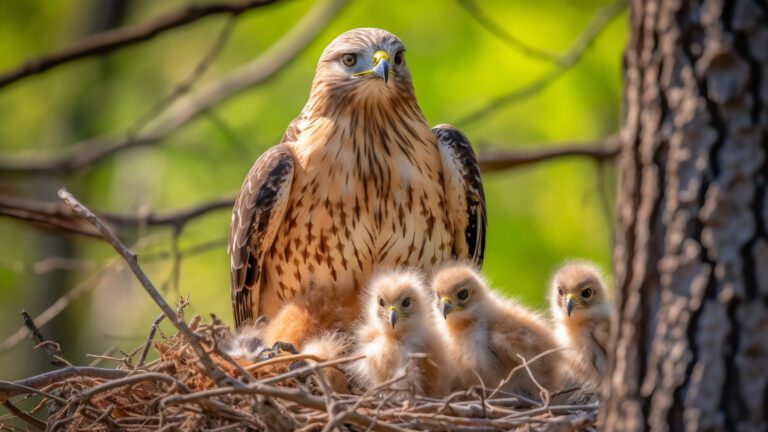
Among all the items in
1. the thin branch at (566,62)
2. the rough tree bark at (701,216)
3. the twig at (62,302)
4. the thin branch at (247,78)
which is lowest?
the rough tree bark at (701,216)

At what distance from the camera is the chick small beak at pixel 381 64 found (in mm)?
5461

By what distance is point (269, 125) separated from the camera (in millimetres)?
14086

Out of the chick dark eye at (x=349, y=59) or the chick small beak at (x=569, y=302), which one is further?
the chick dark eye at (x=349, y=59)

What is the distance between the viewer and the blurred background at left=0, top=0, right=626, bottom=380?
38.7 ft

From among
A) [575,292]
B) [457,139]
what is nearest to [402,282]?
[575,292]

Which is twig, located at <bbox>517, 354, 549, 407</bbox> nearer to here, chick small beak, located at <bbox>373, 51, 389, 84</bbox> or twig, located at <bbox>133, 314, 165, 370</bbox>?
twig, located at <bbox>133, 314, 165, 370</bbox>

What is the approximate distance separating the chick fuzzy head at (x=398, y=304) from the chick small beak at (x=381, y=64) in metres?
1.04

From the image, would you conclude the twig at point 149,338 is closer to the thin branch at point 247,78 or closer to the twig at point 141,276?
the twig at point 141,276

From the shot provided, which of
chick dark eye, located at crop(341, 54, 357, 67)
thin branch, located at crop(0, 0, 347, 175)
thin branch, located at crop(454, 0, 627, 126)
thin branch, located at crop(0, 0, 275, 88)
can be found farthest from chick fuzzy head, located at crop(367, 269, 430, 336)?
thin branch, located at crop(0, 0, 347, 175)

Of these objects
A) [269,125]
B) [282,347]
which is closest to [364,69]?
[282,347]

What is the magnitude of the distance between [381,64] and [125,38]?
6.94 feet

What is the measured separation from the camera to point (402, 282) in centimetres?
493

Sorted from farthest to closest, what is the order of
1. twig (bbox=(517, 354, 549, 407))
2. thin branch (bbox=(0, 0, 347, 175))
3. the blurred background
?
the blurred background < thin branch (bbox=(0, 0, 347, 175)) < twig (bbox=(517, 354, 549, 407))

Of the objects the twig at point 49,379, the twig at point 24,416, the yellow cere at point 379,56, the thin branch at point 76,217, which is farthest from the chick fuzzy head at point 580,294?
the thin branch at point 76,217
